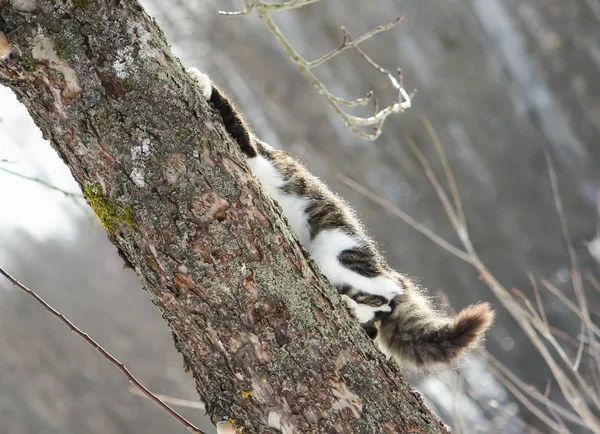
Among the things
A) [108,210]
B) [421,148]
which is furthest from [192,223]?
[421,148]

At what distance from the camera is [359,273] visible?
230cm

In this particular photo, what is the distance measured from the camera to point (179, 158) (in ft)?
4.11

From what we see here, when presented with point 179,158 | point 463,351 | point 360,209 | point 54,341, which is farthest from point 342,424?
point 54,341

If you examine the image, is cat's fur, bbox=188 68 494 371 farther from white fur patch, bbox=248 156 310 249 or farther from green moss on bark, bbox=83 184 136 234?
green moss on bark, bbox=83 184 136 234

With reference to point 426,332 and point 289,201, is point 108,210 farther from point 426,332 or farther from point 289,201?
point 426,332

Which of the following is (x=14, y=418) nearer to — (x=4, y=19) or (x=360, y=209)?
(x=360, y=209)

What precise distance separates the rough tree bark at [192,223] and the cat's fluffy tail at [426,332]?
640 mm

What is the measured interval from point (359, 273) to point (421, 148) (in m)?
7.24

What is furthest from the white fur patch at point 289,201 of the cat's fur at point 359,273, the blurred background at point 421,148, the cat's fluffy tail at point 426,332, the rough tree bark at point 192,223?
the blurred background at point 421,148

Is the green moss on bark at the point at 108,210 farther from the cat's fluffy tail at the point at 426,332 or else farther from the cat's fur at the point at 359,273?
the cat's fluffy tail at the point at 426,332

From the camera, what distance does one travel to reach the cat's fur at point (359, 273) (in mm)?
2109

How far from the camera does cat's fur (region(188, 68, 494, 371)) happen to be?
2.11m

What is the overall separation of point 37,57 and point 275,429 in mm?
887

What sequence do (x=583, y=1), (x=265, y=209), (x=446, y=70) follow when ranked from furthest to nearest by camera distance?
(x=446, y=70)
(x=583, y=1)
(x=265, y=209)
